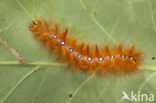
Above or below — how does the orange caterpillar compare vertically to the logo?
above

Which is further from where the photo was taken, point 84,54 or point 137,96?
point 84,54

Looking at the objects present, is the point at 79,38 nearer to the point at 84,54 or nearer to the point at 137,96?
the point at 84,54

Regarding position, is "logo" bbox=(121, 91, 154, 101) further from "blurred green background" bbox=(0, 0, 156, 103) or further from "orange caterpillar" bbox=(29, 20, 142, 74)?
"orange caterpillar" bbox=(29, 20, 142, 74)

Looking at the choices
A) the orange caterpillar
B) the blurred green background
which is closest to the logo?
the blurred green background

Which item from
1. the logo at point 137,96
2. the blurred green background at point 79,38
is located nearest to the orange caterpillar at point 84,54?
the blurred green background at point 79,38

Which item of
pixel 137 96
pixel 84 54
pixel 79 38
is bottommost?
pixel 137 96

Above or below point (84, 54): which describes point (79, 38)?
above

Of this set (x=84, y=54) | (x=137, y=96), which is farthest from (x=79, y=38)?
(x=137, y=96)
